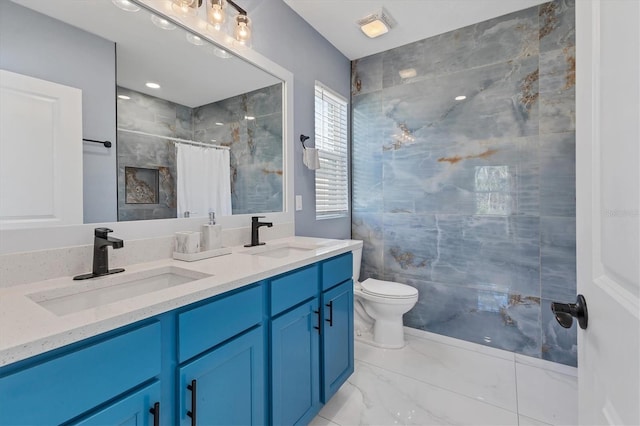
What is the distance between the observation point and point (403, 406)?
1.74 metres

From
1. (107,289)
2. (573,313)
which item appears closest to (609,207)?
(573,313)

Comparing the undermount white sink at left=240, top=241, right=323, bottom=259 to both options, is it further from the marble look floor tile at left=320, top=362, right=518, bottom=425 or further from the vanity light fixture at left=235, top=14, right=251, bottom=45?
the vanity light fixture at left=235, top=14, right=251, bottom=45

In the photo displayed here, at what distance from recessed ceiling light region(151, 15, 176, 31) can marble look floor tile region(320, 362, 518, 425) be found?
2.17 metres

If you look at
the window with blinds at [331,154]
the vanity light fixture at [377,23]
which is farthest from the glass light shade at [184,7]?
the vanity light fixture at [377,23]

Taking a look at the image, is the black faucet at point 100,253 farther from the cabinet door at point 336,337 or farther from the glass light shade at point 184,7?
the glass light shade at point 184,7

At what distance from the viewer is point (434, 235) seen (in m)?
2.55

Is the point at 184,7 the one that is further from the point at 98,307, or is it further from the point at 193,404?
the point at 193,404

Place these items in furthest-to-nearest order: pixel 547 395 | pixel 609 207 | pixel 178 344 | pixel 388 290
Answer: pixel 388 290, pixel 547 395, pixel 178 344, pixel 609 207

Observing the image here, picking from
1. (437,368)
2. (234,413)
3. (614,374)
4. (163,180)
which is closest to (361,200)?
(437,368)

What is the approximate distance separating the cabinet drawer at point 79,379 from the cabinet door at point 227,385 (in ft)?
0.46

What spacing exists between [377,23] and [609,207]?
224cm

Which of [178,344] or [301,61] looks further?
[301,61]

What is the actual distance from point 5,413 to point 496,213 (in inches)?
104

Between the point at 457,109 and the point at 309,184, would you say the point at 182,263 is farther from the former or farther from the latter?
the point at 457,109
